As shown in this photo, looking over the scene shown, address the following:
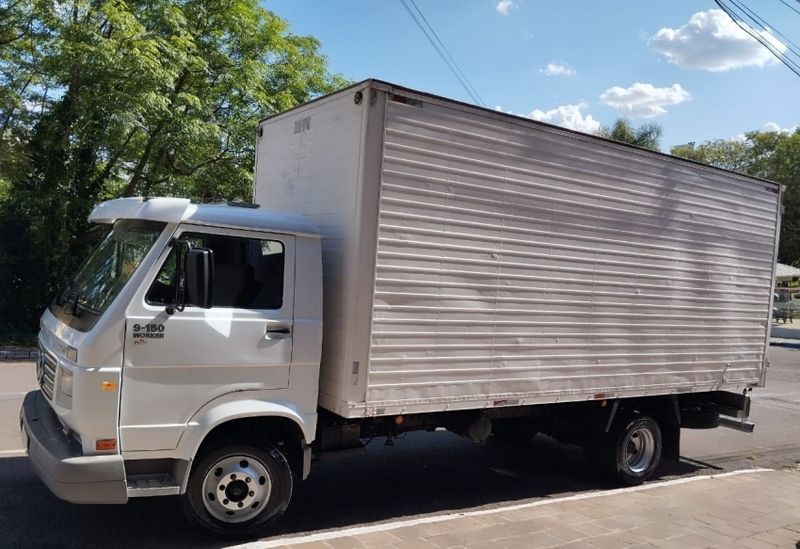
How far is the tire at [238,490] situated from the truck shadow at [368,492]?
194mm

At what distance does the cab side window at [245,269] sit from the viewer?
14.8 ft

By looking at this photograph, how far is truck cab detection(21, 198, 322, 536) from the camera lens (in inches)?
160

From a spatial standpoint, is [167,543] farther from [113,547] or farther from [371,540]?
[371,540]

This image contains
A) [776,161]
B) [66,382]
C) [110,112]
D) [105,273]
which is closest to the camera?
[66,382]

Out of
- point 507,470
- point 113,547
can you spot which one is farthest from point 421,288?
point 507,470

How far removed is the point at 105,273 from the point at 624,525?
4.42 m

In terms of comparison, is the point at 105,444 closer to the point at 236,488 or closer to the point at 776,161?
the point at 236,488

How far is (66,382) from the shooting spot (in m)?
4.17

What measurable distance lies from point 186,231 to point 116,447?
144 cm

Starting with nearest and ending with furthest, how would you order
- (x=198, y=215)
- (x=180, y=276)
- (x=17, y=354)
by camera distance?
(x=180, y=276) < (x=198, y=215) < (x=17, y=354)

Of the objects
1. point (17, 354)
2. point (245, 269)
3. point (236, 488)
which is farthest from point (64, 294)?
point (17, 354)

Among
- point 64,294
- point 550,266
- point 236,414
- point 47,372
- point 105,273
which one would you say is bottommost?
point 236,414

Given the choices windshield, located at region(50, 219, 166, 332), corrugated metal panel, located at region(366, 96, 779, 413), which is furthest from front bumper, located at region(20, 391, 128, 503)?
corrugated metal panel, located at region(366, 96, 779, 413)

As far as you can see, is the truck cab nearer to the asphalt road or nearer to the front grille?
the front grille
